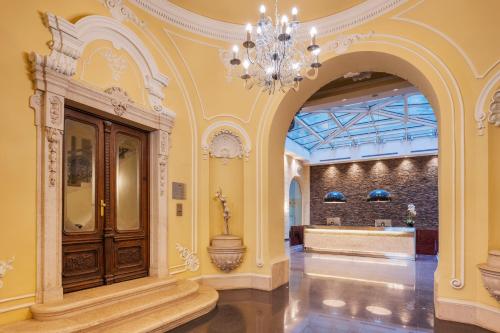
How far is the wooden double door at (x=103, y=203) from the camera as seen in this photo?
3.96m

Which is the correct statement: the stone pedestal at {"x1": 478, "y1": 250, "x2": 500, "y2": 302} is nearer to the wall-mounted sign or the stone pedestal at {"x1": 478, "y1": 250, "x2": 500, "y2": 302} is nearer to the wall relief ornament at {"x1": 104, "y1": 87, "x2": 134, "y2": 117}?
the wall-mounted sign

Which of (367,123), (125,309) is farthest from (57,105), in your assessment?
(367,123)

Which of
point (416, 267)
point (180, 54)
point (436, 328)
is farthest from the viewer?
point (416, 267)

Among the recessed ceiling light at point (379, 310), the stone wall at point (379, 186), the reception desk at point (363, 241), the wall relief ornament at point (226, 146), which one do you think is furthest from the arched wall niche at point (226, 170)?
the stone wall at point (379, 186)

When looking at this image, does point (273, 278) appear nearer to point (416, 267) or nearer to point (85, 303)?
point (85, 303)

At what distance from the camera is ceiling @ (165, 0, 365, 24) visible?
502cm

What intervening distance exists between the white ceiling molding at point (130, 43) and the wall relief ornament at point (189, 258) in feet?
7.34

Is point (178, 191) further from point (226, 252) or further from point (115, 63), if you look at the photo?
point (115, 63)

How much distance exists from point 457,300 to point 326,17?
182 inches

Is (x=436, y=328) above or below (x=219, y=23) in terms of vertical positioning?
A: below

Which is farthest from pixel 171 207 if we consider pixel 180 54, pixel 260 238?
pixel 180 54

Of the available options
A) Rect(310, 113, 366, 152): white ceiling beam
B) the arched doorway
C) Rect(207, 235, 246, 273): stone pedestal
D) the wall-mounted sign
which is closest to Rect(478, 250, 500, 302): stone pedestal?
Rect(207, 235, 246, 273): stone pedestal

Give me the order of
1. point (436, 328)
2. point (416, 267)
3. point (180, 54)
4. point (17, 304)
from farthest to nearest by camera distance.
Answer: point (416, 267) → point (180, 54) → point (436, 328) → point (17, 304)

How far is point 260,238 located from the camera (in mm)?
5594
